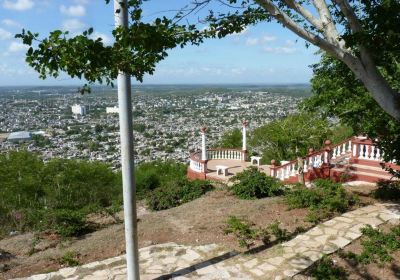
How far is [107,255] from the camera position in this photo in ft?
21.2

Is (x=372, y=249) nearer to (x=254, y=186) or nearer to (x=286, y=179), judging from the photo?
(x=254, y=186)

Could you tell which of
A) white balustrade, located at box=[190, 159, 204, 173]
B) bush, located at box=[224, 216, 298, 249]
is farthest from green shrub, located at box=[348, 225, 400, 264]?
white balustrade, located at box=[190, 159, 204, 173]

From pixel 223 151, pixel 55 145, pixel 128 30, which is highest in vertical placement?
pixel 128 30

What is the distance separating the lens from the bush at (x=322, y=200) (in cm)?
764

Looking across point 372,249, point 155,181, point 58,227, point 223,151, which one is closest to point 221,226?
point 372,249

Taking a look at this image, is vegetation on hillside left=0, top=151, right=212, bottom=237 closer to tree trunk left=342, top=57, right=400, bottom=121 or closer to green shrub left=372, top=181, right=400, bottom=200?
green shrub left=372, top=181, right=400, bottom=200

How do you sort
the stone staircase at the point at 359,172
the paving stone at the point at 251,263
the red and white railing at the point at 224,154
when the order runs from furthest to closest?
the red and white railing at the point at 224,154 → the stone staircase at the point at 359,172 → the paving stone at the point at 251,263

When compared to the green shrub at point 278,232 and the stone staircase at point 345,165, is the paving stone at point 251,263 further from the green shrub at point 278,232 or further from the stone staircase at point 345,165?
the stone staircase at point 345,165

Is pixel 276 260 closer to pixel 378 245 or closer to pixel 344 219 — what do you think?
pixel 378 245

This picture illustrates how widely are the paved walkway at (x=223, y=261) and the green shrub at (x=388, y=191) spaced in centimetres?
209

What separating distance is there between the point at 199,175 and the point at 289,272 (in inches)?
445

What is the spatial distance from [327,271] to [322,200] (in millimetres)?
2948

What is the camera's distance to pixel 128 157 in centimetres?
466

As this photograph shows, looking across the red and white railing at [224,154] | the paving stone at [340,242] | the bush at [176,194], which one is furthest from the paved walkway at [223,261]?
the red and white railing at [224,154]
